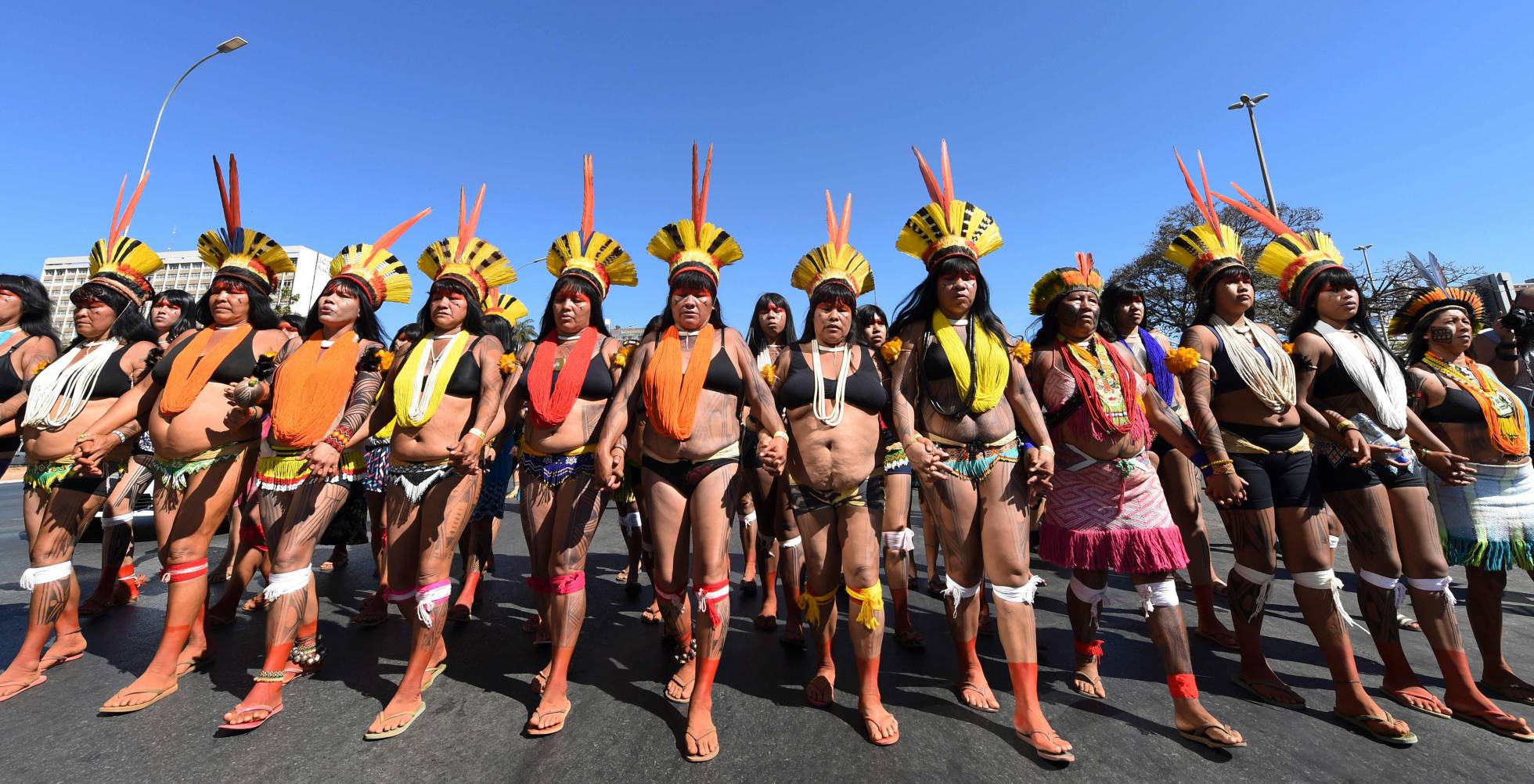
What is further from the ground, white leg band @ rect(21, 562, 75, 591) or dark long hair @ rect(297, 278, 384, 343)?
dark long hair @ rect(297, 278, 384, 343)

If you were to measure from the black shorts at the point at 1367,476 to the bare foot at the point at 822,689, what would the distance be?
117 inches

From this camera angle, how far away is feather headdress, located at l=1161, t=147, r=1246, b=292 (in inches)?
139

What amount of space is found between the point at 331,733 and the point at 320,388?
5.95ft

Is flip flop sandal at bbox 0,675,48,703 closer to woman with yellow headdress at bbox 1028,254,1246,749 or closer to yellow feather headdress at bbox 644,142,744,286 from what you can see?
yellow feather headdress at bbox 644,142,744,286

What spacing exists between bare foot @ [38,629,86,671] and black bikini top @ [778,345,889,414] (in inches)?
187

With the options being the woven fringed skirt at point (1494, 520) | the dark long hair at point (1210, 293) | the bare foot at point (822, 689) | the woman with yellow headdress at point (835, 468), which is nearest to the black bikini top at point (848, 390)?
the woman with yellow headdress at point (835, 468)

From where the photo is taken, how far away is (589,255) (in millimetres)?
3535

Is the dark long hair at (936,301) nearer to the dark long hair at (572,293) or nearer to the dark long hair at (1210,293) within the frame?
the dark long hair at (1210,293)

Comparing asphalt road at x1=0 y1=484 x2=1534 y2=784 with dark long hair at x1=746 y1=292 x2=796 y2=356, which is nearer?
asphalt road at x1=0 y1=484 x2=1534 y2=784

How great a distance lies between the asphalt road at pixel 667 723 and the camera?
2.46m

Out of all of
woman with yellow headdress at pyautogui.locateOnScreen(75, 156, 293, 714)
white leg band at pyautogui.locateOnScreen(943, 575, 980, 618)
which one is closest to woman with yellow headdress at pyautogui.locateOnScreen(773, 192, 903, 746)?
white leg band at pyautogui.locateOnScreen(943, 575, 980, 618)

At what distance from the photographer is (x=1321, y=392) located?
3.43 m

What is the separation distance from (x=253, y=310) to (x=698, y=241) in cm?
300

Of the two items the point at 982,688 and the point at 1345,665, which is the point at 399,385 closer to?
the point at 982,688
